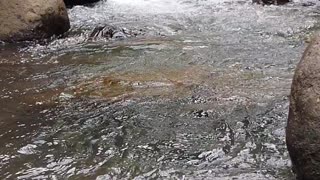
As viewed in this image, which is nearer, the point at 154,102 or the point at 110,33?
the point at 154,102

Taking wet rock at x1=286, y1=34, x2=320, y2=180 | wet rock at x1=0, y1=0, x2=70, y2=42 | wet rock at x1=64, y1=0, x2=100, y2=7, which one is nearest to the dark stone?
wet rock at x1=0, y1=0, x2=70, y2=42

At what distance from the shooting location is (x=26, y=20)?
25.8ft

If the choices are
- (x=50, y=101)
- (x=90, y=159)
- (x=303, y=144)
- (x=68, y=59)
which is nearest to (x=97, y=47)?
(x=68, y=59)

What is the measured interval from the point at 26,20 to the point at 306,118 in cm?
567

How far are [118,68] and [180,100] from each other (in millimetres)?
1422

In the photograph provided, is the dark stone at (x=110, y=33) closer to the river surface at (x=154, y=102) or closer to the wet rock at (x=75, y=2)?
the river surface at (x=154, y=102)

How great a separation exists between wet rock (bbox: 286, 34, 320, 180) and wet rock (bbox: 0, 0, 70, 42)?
212 inches

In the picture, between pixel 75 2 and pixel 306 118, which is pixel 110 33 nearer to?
pixel 75 2

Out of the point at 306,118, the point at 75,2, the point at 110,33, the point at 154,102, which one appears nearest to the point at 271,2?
the point at 110,33

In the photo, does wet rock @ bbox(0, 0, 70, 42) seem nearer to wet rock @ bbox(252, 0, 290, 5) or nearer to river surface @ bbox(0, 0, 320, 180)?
river surface @ bbox(0, 0, 320, 180)

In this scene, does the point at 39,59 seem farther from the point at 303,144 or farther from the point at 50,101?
the point at 303,144

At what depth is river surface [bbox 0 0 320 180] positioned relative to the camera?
147 inches

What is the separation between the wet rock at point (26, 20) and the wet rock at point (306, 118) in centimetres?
540

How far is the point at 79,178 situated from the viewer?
11.7 feet
